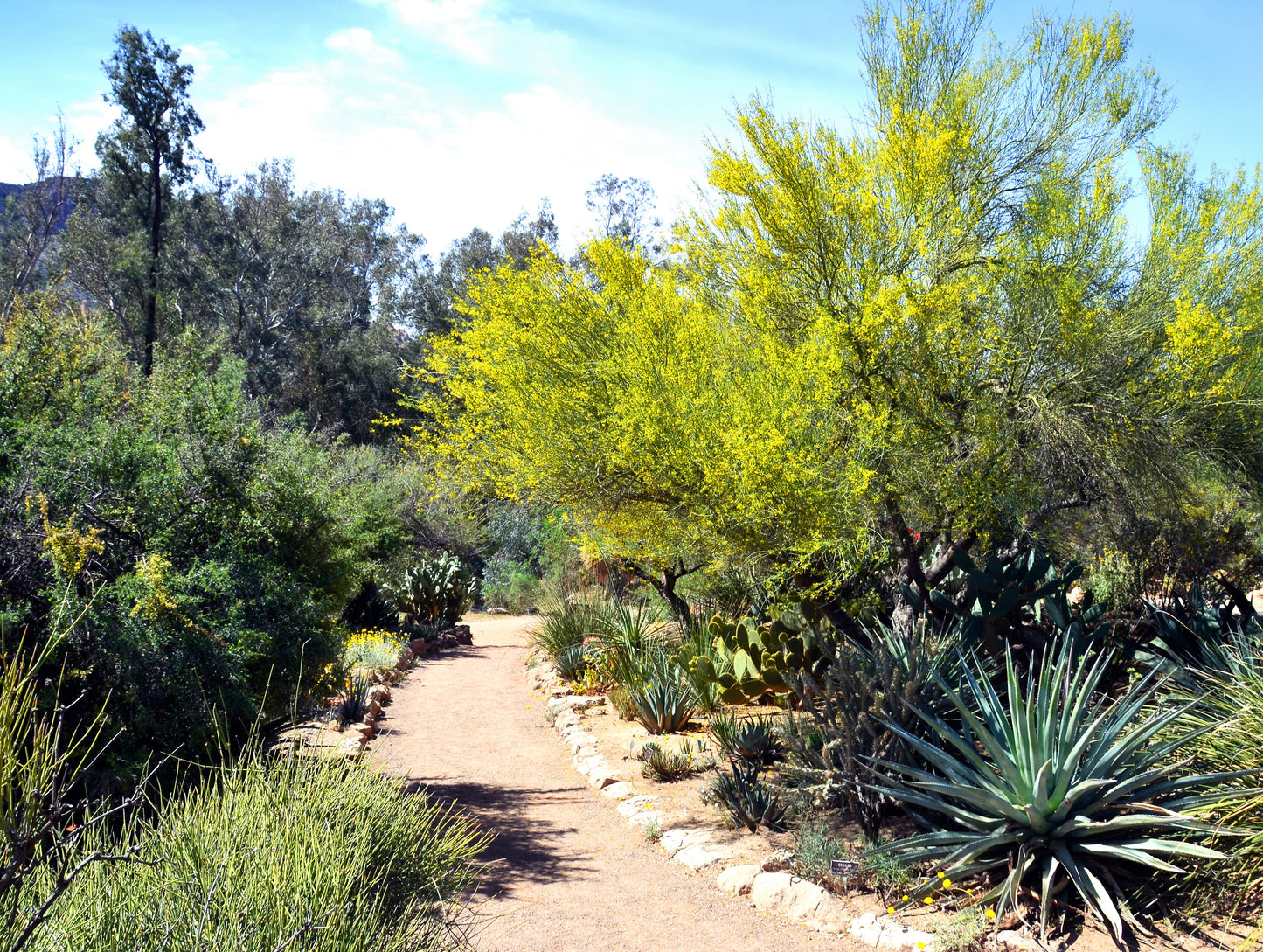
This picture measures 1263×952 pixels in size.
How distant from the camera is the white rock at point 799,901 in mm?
4695

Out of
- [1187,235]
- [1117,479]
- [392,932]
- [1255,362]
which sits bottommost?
[392,932]

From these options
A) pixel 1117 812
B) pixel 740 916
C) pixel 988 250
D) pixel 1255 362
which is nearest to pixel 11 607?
pixel 740 916

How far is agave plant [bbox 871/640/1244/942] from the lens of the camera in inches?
172

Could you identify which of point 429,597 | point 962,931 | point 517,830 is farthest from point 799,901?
point 429,597

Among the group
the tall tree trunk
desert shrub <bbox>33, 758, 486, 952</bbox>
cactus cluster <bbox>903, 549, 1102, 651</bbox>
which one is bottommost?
desert shrub <bbox>33, 758, 486, 952</bbox>

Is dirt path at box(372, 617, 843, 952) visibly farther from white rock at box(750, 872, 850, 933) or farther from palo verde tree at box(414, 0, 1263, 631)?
palo verde tree at box(414, 0, 1263, 631)

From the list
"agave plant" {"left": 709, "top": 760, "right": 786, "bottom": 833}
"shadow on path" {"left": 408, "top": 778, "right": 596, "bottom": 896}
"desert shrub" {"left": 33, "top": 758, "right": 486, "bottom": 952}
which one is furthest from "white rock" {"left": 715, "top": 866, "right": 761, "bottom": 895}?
"desert shrub" {"left": 33, "top": 758, "right": 486, "bottom": 952}

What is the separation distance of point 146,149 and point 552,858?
2510 centimetres

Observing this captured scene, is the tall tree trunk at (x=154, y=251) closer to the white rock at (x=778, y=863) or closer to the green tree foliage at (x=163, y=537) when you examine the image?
the green tree foliage at (x=163, y=537)

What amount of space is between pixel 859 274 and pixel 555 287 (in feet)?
10.3

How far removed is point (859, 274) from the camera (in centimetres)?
686

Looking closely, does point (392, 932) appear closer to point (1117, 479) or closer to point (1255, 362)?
point (1117, 479)

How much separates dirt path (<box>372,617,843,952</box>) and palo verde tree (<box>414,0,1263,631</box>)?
220cm

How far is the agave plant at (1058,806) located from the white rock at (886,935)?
12.2 inches
